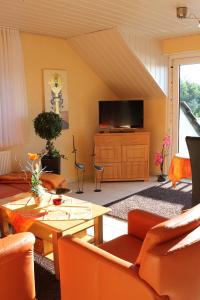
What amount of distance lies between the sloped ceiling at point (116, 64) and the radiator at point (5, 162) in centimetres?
216

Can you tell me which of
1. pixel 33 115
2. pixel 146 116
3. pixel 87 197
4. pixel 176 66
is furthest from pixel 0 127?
pixel 176 66

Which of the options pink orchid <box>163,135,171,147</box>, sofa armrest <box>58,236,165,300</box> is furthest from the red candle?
pink orchid <box>163,135,171,147</box>

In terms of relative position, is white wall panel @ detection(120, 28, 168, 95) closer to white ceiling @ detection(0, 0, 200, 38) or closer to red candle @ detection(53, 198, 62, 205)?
white ceiling @ detection(0, 0, 200, 38)

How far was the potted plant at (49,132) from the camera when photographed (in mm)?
4617

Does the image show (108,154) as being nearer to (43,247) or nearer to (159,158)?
(159,158)

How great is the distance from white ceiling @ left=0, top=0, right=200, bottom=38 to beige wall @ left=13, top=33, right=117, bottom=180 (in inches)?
12.0

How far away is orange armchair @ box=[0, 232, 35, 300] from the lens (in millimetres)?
2004

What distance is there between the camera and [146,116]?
6.17m

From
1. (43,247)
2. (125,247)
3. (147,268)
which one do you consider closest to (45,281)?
(43,247)

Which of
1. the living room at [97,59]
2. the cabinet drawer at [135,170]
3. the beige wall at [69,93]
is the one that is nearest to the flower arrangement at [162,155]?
the living room at [97,59]

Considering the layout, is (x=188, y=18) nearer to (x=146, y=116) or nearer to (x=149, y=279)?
(x=146, y=116)

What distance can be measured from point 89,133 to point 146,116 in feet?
3.78

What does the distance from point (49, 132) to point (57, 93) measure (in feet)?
3.19

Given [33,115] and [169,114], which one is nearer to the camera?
[33,115]
